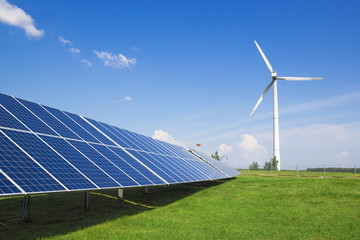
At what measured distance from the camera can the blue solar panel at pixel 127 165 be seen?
15552mm

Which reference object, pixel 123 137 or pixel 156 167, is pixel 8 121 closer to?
pixel 156 167

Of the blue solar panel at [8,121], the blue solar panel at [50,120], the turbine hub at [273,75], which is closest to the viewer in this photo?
the blue solar panel at [8,121]

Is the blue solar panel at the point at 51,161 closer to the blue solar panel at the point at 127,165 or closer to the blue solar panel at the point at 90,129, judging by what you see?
the blue solar panel at the point at 127,165

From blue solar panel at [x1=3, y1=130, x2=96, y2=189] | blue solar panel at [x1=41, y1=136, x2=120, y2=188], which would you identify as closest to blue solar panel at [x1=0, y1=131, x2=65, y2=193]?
→ blue solar panel at [x1=3, y1=130, x2=96, y2=189]

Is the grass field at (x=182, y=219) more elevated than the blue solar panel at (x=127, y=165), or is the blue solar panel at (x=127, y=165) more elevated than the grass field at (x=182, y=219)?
the blue solar panel at (x=127, y=165)

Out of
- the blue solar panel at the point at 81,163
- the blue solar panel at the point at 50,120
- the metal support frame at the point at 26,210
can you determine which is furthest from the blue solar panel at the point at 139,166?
the metal support frame at the point at 26,210

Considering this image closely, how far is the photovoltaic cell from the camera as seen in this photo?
13.9 m

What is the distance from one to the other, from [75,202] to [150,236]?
984 cm

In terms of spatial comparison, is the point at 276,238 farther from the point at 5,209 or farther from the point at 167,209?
the point at 5,209

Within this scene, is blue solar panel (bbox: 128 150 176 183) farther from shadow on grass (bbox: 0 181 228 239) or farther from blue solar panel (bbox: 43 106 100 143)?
blue solar panel (bbox: 43 106 100 143)

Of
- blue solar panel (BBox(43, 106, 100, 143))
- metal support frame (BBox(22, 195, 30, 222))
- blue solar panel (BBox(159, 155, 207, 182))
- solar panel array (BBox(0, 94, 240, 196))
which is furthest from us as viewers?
blue solar panel (BBox(159, 155, 207, 182))

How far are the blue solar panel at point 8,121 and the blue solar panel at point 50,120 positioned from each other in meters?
2.39

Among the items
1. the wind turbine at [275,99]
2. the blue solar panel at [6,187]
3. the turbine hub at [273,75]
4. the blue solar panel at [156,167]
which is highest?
the turbine hub at [273,75]

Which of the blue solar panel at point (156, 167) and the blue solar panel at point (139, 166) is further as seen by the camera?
the blue solar panel at point (156, 167)
